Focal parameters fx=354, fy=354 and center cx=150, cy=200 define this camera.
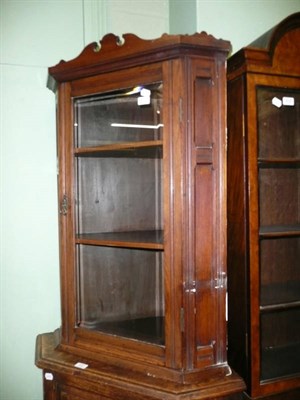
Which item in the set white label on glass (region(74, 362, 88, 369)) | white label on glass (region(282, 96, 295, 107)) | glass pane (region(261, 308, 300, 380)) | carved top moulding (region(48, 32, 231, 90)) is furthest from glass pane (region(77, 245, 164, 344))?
white label on glass (region(282, 96, 295, 107))

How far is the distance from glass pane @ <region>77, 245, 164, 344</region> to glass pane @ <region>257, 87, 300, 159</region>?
1.97 feet

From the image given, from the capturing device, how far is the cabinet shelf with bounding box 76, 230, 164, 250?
3.49 ft

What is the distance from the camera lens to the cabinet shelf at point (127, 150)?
3.51ft

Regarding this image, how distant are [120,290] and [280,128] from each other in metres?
0.89

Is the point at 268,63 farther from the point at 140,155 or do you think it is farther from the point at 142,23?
the point at 142,23

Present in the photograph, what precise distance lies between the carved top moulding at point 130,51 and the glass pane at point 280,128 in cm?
34

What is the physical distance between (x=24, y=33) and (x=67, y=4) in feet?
0.71

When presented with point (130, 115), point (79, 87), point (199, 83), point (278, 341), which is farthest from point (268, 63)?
point (278, 341)

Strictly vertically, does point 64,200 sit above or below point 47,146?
below

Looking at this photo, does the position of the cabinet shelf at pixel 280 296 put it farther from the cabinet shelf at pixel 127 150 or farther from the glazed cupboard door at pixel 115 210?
the cabinet shelf at pixel 127 150

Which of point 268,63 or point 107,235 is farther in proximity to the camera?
point 107,235

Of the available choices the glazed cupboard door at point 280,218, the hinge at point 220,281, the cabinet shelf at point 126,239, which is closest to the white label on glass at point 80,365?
the cabinet shelf at point 126,239

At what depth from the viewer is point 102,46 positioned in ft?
3.50

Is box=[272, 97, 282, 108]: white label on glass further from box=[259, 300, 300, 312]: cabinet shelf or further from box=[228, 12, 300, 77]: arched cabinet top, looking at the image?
box=[259, 300, 300, 312]: cabinet shelf
